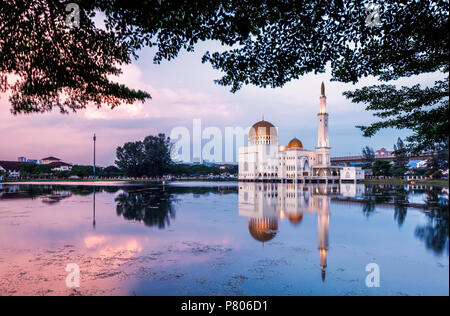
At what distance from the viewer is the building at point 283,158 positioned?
8725cm

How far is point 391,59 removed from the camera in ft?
26.9

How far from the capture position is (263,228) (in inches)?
470

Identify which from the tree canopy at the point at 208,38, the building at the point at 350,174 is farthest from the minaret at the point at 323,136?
the tree canopy at the point at 208,38

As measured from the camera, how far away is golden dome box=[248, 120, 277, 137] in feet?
317

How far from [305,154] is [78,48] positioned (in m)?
89.3

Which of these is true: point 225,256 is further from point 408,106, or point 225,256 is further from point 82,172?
point 82,172

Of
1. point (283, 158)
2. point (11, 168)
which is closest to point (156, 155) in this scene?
point (283, 158)

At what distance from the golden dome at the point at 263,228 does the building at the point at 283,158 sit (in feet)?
233

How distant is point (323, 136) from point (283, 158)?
15.3 meters

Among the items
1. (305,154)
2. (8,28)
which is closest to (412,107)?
(8,28)

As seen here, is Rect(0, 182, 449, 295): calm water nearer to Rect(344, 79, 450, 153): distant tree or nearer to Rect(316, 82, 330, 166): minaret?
Rect(344, 79, 450, 153): distant tree

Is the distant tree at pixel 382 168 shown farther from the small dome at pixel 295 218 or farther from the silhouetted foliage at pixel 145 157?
the small dome at pixel 295 218

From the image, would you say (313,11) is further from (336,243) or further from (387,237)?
(387,237)
